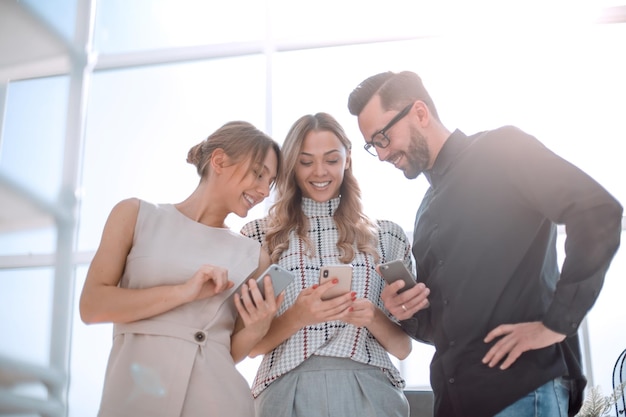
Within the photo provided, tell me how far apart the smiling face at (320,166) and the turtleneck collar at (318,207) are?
0.02m

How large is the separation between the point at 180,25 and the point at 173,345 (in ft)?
14.9

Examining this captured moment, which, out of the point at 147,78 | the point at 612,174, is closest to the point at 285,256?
the point at 612,174

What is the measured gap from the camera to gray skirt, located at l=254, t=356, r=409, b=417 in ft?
7.32

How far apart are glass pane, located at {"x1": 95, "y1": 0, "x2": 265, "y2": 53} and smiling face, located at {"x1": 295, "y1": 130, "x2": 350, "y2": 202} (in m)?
3.19

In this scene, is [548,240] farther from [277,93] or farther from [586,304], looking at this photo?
[277,93]

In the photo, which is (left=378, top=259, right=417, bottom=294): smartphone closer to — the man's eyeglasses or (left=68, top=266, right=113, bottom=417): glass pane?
the man's eyeglasses

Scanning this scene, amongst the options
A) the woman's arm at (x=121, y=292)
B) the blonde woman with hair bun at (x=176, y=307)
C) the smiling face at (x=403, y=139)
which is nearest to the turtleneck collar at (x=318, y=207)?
the smiling face at (x=403, y=139)

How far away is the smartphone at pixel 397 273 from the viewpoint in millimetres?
2154

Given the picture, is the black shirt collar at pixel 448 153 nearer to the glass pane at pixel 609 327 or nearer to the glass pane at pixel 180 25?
the glass pane at pixel 609 327

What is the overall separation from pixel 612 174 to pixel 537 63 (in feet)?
3.35

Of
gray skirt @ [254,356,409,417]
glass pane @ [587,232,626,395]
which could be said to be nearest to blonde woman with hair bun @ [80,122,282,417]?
gray skirt @ [254,356,409,417]

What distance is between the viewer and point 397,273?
2176 mm

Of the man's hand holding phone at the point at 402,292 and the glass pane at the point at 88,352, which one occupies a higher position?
the man's hand holding phone at the point at 402,292

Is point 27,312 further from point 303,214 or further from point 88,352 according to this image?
point 303,214
